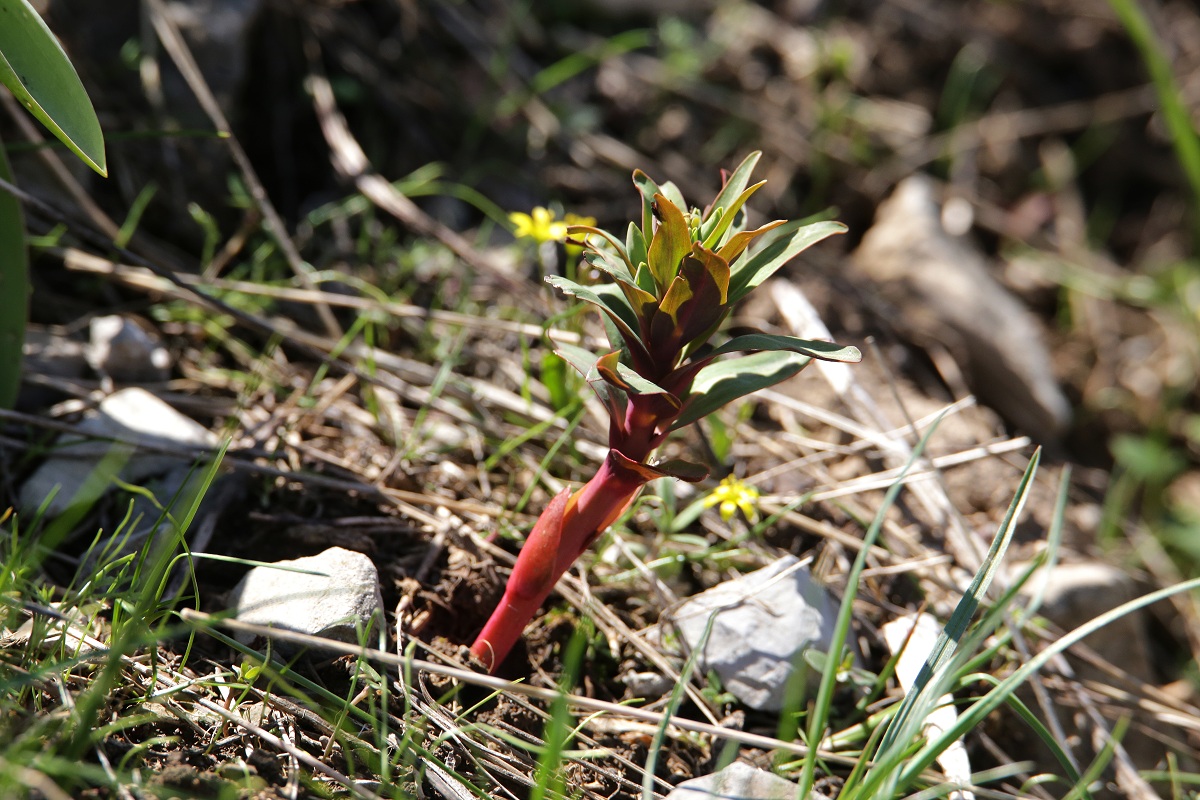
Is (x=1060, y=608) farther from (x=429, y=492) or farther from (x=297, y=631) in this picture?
(x=297, y=631)

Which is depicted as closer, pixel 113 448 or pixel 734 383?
pixel 734 383

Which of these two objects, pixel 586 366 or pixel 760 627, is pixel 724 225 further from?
pixel 760 627

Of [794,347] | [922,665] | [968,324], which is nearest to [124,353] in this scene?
[794,347]

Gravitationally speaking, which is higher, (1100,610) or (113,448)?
(113,448)

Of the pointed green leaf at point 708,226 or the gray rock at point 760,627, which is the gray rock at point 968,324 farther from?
the pointed green leaf at point 708,226

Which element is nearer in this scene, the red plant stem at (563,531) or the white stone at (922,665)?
the red plant stem at (563,531)

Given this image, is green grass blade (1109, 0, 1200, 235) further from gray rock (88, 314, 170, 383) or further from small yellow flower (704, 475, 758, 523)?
gray rock (88, 314, 170, 383)

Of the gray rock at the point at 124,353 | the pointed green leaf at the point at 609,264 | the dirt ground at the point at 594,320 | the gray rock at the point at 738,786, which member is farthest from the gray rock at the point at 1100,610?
the gray rock at the point at 124,353
